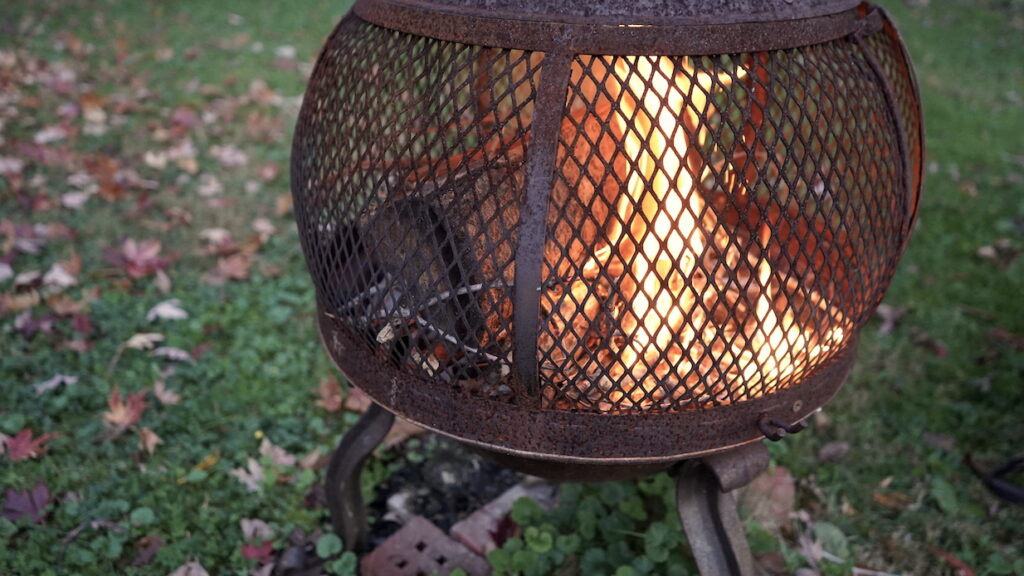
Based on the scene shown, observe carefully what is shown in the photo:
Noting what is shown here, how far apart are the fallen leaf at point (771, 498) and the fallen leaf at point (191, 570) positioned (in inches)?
60.8

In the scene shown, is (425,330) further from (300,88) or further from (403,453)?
(300,88)

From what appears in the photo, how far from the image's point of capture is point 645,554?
2145 millimetres

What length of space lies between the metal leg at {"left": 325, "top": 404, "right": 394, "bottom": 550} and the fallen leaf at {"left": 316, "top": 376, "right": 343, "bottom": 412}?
563mm

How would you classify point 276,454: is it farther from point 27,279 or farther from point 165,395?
point 27,279

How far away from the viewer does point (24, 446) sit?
234 cm

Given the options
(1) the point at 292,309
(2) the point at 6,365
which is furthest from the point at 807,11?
(2) the point at 6,365

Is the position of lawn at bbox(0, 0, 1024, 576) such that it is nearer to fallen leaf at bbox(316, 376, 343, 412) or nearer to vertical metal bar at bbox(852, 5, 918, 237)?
fallen leaf at bbox(316, 376, 343, 412)

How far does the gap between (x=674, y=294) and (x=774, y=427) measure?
1.05ft

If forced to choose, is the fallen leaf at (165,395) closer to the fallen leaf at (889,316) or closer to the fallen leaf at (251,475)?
the fallen leaf at (251,475)

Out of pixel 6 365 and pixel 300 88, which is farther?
pixel 300 88

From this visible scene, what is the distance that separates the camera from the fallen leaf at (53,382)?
2.61 m

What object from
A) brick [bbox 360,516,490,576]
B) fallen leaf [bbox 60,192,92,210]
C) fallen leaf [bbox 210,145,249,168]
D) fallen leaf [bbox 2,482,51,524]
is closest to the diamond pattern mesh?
brick [bbox 360,516,490,576]

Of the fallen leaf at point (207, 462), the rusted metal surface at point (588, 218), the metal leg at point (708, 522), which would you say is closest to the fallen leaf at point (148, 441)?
the fallen leaf at point (207, 462)

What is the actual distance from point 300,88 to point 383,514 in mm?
3695
